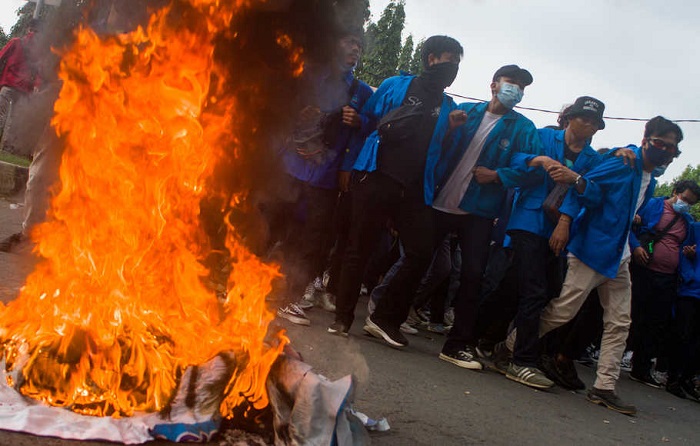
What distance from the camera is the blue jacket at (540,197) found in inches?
211

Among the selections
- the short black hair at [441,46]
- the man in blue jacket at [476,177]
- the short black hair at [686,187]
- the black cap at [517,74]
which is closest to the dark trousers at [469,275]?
the man in blue jacket at [476,177]

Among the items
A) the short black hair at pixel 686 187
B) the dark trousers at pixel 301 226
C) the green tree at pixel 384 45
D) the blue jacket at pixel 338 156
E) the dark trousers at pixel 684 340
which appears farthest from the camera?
the short black hair at pixel 686 187

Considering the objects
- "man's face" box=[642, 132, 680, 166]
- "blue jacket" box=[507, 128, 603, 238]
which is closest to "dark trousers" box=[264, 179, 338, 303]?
"blue jacket" box=[507, 128, 603, 238]

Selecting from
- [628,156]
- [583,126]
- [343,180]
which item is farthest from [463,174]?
[628,156]

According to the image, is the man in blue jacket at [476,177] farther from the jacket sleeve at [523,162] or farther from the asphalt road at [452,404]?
the asphalt road at [452,404]

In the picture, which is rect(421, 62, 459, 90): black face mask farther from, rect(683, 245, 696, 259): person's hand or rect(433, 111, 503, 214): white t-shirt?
rect(683, 245, 696, 259): person's hand

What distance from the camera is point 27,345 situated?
2689 mm

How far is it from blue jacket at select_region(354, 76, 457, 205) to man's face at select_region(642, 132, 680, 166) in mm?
1661

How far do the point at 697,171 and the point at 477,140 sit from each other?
74.5 metres

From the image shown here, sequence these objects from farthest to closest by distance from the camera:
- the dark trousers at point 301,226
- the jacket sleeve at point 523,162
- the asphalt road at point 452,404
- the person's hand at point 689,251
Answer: the person's hand at point 689,251 < the dark trousers at point 301,226 < the jacket sleeve at point 523,162 < the asphalt road at point 452,404

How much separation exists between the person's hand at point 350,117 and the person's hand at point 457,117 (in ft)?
2.47

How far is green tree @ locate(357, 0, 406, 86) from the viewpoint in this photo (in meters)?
4.74

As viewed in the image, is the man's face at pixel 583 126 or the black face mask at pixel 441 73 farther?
the man's face at pixel 583 126

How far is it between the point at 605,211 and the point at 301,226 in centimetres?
251
